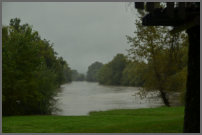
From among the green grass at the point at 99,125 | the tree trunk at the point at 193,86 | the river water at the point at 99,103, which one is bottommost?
the river water at the point at 99,103

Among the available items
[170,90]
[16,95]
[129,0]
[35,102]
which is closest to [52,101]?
[35,102]

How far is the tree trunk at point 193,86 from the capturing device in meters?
6.41

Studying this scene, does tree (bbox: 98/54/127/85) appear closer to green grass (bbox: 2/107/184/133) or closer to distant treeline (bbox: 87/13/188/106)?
distant treeline (bbox: 87/13/188/106)

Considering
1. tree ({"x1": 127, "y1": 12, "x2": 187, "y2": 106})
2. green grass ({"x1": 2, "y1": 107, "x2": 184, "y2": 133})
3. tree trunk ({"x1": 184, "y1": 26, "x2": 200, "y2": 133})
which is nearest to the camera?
tree trunk ({"x1": 184, "y1": 26, "x2": 200, "y2": 133})

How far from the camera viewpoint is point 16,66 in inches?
944

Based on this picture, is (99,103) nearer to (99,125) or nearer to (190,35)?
(99,125)

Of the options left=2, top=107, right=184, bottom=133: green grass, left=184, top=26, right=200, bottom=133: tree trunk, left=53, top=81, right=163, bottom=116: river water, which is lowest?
left=53, top=81, right=163, bottom=116: river water

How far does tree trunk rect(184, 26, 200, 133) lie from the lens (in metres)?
6.41

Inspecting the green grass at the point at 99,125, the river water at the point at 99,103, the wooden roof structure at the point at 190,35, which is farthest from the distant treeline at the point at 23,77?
the wooden roof structure at the point at 190,35

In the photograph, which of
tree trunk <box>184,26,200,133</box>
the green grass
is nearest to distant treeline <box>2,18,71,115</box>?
the green grass

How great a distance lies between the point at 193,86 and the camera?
6.48 metres

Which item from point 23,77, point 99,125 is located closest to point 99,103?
point 23,77

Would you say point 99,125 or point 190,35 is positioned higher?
point 190,35

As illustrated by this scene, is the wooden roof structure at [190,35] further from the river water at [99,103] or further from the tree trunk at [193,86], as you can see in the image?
the river water at [99,103]
